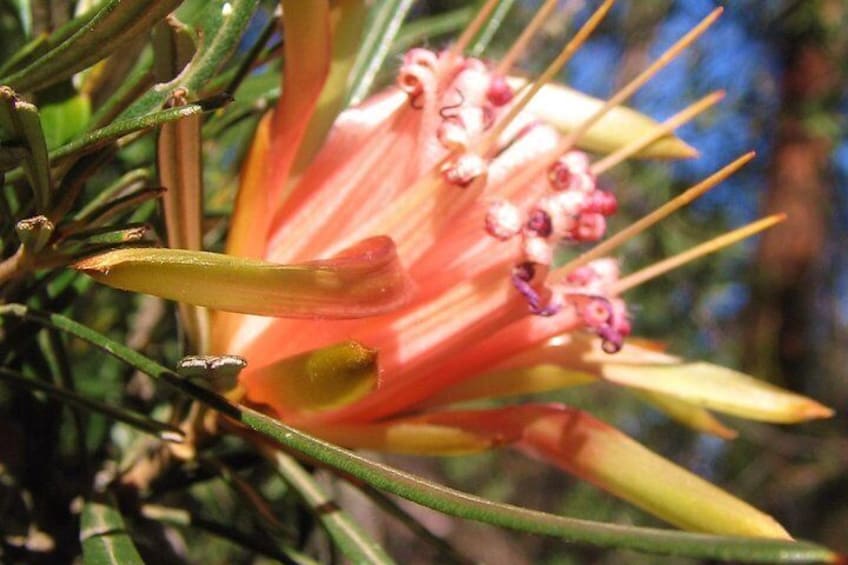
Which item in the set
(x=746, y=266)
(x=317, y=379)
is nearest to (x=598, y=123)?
(x=317, y=379)

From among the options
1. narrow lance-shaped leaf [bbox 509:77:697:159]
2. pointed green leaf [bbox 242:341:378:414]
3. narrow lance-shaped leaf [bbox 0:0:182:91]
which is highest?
narrow lance-shaped leaf [bbox 509:77:697:159]

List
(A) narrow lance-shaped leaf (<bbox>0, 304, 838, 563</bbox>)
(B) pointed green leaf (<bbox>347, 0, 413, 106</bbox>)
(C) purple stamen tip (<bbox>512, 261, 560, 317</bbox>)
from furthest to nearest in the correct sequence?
(B) pointed green leaf (<bbox>347, 0, 413, 106</bbox>) < (C) purple stamen tip (<bbox>512, 261, 560, 317</bbox>) < (A) narrow lance-shaped leaf (<bbox>0, 304, 838, 563</bbox>)

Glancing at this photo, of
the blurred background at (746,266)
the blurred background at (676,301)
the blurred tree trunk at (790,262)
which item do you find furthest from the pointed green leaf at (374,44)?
the blurred tree trunk at (790,262)

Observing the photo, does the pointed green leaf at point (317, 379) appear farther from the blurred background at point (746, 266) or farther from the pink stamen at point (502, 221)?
the blurred background at point (746, 266)

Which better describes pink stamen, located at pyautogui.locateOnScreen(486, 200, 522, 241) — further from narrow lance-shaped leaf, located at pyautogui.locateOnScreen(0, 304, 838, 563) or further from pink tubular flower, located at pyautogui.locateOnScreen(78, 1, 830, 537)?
narrow lance-shaped leaf, located at pyautogui.locateOnScreen(0, 304, 838, 563)

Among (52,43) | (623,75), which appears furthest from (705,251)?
(623,75)

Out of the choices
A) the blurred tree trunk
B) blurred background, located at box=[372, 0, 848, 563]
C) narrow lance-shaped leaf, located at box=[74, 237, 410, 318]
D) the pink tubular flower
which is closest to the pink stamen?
the pink tubular flower

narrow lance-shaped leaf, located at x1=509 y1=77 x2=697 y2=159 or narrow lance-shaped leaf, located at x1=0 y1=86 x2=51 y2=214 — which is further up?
narrow lance-shaped leaf, located at x1=509 y1=77 x2=697 y2=159

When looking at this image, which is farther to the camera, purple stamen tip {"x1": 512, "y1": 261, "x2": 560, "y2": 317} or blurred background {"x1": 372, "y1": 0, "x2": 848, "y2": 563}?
blurred background {"x1": 372, "y1": 0, "x2": 848, "y2": 563}
